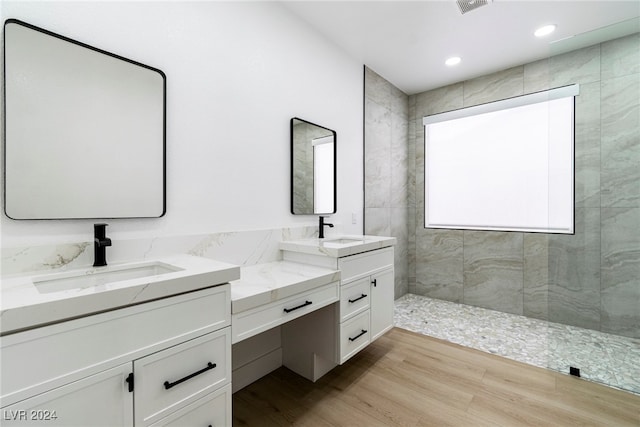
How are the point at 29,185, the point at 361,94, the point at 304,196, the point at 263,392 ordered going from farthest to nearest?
the point at 361,94 → the point at 304,196 → the point at 263,392 → the point at 29,185

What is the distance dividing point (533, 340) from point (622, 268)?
911 mm

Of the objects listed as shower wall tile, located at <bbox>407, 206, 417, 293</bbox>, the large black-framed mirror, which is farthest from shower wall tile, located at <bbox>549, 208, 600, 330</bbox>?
the large black-framed mirror

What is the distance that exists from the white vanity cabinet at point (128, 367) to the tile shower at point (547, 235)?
217 cm

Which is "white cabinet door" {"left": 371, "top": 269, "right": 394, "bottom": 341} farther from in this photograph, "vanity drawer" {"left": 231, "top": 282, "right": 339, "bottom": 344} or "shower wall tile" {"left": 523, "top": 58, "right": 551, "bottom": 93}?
"shower wall tile" {"left": 523, "top": 58, "right": 551, "bottom": 93}

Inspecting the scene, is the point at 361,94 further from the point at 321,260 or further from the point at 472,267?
the point at 472,267

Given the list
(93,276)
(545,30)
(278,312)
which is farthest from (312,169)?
(545,30)

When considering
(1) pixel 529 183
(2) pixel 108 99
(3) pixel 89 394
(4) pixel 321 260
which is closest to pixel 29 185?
(2) pixel 108 99

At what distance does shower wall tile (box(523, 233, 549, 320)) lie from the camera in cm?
293

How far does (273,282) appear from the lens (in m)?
1.50

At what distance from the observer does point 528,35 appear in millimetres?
2537

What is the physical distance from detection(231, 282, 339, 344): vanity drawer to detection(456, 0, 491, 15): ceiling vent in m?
2.20

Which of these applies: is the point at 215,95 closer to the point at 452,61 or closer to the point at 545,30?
the point at 452,61

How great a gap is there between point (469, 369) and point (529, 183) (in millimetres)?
2064

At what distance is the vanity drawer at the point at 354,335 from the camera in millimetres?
1856
